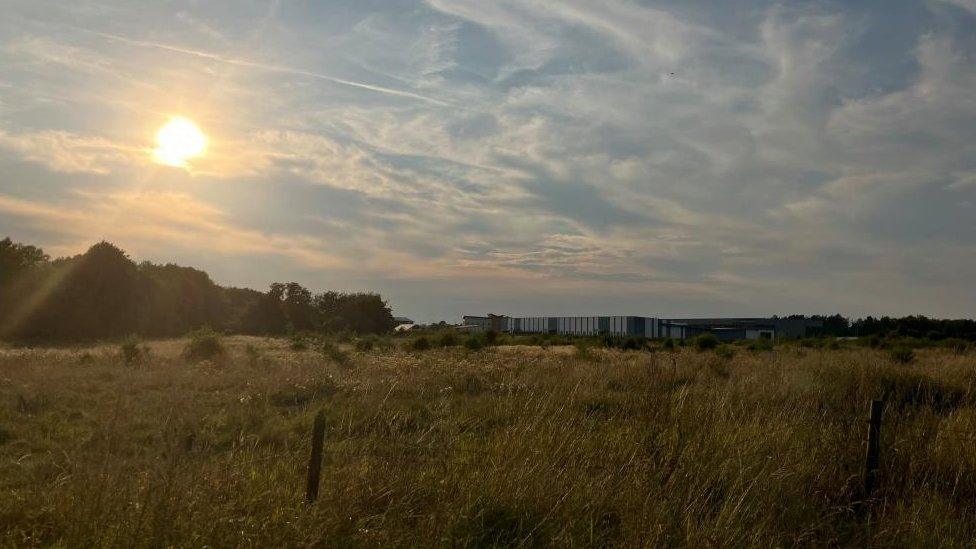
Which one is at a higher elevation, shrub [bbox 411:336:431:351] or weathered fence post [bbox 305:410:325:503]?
shrub [bbox 411:336:431:351]

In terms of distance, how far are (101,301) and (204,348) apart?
26956mm

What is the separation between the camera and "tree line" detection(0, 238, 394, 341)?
166ft

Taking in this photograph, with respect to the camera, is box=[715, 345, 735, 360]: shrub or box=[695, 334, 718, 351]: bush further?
box=[695, 334, 718, 351]: bush

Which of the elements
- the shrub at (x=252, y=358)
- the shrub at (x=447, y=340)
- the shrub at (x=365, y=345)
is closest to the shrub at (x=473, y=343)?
the shrub at (x=447, y=340)

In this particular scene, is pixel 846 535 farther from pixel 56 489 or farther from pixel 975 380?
pixel 975 380

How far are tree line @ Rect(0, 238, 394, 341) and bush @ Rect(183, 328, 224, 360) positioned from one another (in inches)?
465

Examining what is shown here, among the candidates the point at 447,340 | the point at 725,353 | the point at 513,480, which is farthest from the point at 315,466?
the point at 447,340

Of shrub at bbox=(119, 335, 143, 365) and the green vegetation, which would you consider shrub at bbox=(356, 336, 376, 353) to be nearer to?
shrub at bbox=(119, 335, 143, 365)

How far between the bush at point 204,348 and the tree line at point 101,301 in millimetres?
11810

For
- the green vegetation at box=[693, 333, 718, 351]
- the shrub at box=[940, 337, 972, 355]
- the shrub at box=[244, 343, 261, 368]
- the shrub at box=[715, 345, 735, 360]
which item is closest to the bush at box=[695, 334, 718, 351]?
the green vegetation at box=[693, 333, 718, 351]

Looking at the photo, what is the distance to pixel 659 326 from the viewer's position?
90.1m

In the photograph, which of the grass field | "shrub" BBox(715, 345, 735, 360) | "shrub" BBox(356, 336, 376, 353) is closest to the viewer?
the grass field

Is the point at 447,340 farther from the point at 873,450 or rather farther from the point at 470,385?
the point at 873,450

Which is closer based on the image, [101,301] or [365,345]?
[365,345]
